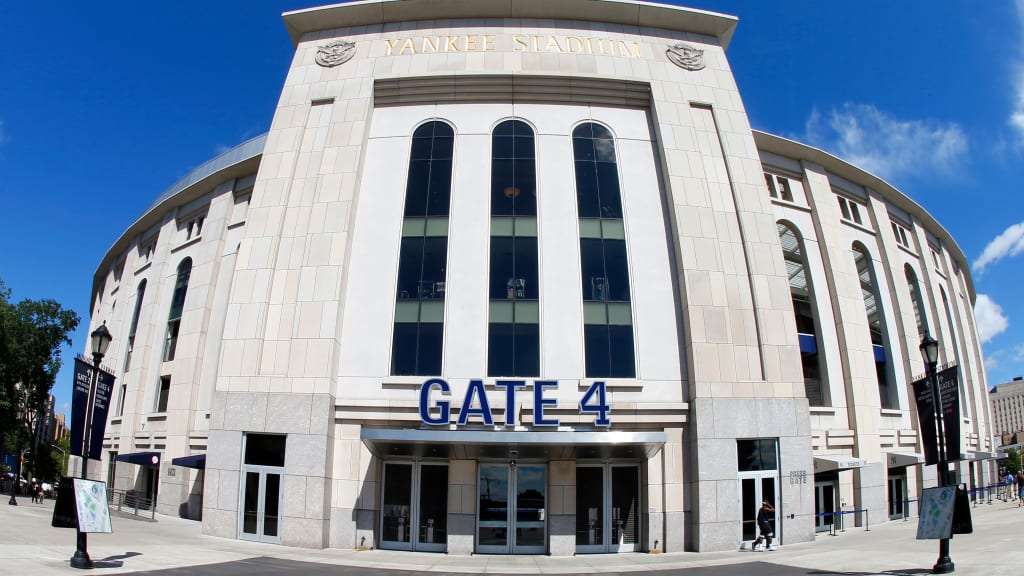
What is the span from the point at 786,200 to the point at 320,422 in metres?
25.0

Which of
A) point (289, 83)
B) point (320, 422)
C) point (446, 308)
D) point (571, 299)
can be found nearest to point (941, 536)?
point (571, 299)

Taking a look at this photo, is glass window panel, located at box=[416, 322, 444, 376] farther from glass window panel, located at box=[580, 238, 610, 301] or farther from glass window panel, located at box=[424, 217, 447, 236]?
glass window panel, located at box=[580, 238, 610, 301]

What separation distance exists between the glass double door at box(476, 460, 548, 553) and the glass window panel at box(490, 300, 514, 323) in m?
4.99

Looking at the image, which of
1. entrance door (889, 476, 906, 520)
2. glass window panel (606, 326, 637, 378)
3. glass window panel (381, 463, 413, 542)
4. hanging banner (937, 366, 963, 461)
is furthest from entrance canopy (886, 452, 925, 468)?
glass window panel (381, 463, 413, 542)

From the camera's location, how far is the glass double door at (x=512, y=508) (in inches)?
832

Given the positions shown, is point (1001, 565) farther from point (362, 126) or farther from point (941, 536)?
point (362, 126)

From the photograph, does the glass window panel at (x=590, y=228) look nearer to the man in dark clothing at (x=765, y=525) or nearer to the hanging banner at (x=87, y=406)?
the man in dark clothing at (x=765, y=525)

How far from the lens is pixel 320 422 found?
2103 centimetres

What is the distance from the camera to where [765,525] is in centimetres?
2034

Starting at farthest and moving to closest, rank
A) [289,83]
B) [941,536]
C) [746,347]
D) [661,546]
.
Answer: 1. [289,83]
2. [746,347]
3. [661,546]
4. [941,536]

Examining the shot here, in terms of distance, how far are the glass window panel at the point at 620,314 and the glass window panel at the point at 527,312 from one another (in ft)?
8.64

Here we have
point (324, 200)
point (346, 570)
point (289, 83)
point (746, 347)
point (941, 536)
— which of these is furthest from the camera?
point (289, 83)

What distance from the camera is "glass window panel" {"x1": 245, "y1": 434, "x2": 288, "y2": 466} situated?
21.3 metres

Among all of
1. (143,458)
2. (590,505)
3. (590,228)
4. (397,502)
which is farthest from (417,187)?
(143,458)
